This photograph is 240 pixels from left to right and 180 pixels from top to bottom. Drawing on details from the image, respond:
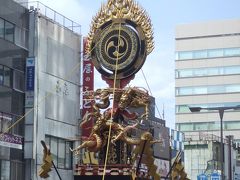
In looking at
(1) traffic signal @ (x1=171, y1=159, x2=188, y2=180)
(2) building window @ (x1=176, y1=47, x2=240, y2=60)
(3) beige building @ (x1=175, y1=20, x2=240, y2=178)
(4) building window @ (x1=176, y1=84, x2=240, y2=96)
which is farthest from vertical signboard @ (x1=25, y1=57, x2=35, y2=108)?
(2) building window @ (x1=176, y1=47, x2=240, y2=60)

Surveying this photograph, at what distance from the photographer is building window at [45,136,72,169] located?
163ft

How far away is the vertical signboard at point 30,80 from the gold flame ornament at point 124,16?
2753 centimetres

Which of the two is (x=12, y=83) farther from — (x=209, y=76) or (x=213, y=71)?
(x=213, y=71)

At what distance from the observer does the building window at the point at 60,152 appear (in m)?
49.7

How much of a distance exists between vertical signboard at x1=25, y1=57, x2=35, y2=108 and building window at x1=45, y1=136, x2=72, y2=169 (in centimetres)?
313

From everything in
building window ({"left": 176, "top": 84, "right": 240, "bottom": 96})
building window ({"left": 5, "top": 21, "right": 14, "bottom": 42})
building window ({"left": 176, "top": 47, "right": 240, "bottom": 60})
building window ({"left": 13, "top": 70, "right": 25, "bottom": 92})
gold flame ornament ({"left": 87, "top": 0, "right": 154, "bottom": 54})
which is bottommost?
gold flame ornament ({"left": 87, "top": 0, "right": 154, "bottom": 54})

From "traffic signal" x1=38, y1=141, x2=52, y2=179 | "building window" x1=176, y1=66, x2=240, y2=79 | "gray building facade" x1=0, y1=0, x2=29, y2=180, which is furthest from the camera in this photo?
"building window" x1=176, y1=66, x2=240, y2=79

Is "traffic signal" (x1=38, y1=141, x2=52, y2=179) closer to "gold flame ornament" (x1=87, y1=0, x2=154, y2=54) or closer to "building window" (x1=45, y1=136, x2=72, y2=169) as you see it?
"gold flame ornament" (x1=87, y1=0, x2=154, y2=54)

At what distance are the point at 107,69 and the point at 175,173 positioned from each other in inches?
136

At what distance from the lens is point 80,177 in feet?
62.9

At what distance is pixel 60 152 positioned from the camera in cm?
5081

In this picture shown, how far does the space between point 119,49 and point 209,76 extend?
92324 millimetres

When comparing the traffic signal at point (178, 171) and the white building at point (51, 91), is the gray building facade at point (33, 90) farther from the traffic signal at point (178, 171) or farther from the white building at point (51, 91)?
the traffic signal at point (178, 171)

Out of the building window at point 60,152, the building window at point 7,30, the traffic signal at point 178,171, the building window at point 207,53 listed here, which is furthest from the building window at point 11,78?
the building window at point 207,53
